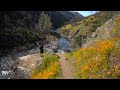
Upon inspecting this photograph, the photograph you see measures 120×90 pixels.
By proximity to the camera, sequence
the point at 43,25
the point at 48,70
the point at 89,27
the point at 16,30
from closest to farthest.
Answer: the point at 48,70 → the point at 89,27 → the point at 16,30 → the point at 43,25

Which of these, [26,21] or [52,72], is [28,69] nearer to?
[52,72]

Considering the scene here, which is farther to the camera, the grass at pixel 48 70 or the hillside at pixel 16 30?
the hillside at pixel 16 30

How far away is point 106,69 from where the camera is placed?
2142cm

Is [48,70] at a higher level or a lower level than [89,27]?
lower

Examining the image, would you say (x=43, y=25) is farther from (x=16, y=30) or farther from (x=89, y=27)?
(x=89, y=27)

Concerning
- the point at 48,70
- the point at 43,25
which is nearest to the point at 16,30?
the point at 43,25

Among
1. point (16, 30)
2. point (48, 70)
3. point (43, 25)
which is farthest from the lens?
point (43, 25)

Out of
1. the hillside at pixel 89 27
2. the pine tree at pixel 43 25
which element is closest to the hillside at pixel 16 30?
the pine tree at pixel 43 25

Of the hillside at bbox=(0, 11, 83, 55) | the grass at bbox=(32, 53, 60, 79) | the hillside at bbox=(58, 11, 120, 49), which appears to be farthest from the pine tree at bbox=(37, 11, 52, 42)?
the grass at bbox=(32, 53, 60, 79)

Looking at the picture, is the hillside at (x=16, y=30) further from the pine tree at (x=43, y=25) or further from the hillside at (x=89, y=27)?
the hillside at (x=89, y=27)

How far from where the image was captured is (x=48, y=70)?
1061 inches

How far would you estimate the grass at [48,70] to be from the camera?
24766mm
